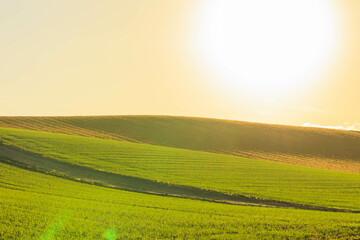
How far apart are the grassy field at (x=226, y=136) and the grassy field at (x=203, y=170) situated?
11.8 metres

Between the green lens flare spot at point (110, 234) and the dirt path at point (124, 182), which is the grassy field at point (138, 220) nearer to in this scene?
the green lens flare spot at point (110, 234)

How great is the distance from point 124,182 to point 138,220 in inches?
435

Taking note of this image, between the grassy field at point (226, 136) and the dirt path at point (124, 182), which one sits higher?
the grassy field at point (226, 136)

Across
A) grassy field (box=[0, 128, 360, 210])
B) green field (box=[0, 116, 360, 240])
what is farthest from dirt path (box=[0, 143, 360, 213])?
grassy field (box=[0, 128, 360, 210])

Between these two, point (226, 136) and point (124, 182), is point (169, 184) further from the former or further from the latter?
point (226, 136)

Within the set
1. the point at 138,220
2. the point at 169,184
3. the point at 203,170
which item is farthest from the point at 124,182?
the point at 138,220

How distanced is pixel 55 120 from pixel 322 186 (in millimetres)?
46087

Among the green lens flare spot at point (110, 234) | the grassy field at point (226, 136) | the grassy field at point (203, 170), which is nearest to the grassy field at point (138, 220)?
the green lens flare spot at point (110, 234)

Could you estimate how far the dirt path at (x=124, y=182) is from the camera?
69.9ft

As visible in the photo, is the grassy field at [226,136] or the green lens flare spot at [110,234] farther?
the grassy field at [226,136]

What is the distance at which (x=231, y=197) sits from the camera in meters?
22.2

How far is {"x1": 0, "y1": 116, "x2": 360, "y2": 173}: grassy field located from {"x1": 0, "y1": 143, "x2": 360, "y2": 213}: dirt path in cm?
2028

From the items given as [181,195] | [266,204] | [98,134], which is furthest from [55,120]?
[266,204]

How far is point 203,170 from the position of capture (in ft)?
97.6
